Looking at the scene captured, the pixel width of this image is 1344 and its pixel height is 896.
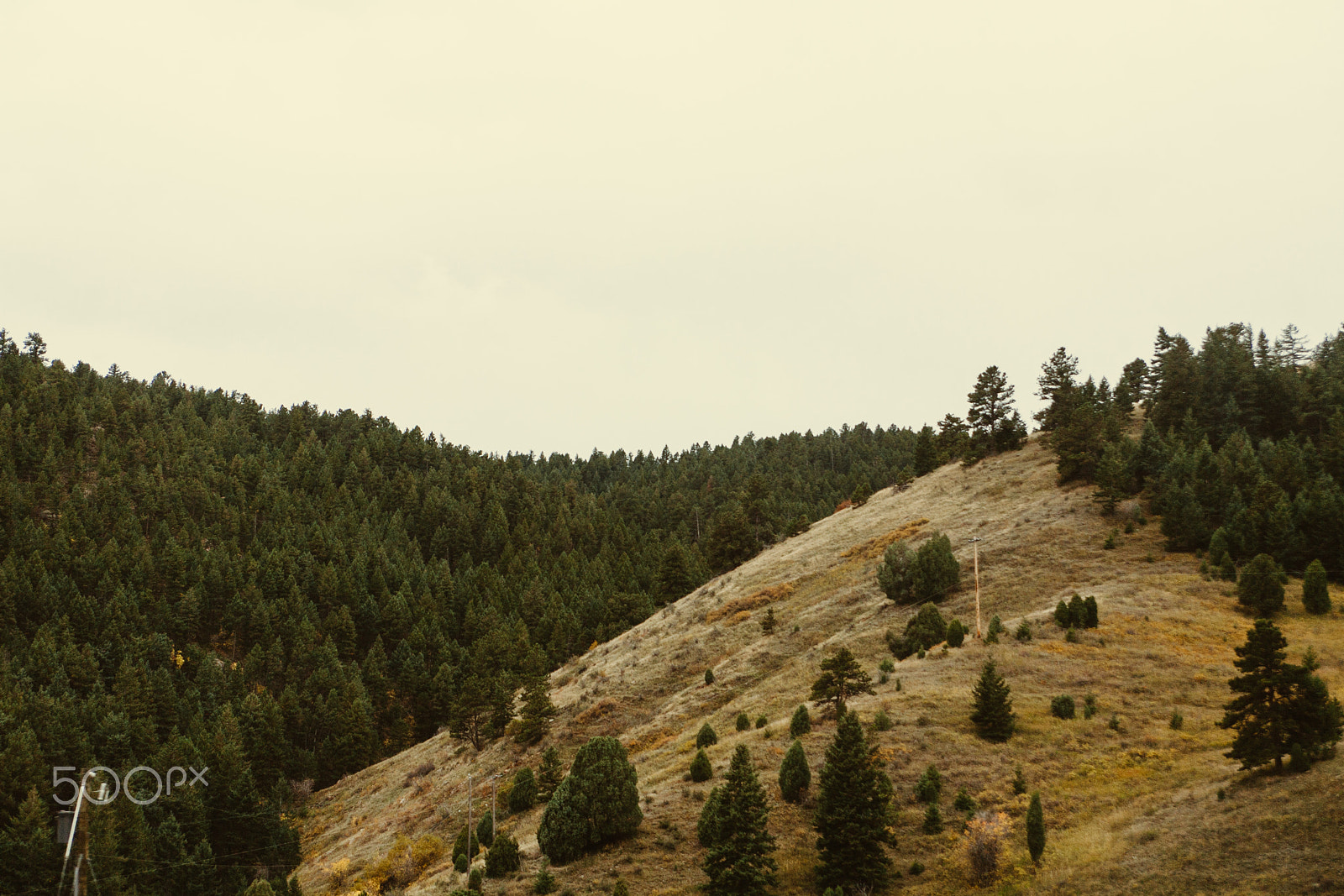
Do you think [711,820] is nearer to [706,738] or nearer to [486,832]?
[706,738]

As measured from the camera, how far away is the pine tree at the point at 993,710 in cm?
4091

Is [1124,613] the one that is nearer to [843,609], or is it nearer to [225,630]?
[843,609]

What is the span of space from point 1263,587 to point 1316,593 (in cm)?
315

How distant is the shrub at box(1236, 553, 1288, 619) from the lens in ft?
180

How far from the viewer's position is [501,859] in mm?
38594

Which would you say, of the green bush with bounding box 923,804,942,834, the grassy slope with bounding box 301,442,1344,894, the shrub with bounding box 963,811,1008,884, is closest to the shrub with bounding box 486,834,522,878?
the grassy slope with bounding box 301,442,1344,894

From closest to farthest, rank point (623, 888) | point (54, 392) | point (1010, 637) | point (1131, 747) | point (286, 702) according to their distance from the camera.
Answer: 1. point (623, 888)
2. point (1131, 747)
3. point (1010, 637)
4. point (286, 702)
5. point (54, 392)

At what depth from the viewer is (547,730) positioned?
6819 centimetres

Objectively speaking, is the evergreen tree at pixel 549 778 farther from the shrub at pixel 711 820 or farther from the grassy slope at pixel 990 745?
the shrub at pixel 711 820

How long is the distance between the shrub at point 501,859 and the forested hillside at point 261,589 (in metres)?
35.9

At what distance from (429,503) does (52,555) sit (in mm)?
64334

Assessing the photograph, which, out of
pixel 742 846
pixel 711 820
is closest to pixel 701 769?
pixel 711 820

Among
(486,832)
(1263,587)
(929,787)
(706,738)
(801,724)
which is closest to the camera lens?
(929,787)

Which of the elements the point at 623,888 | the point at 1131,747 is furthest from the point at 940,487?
the point at 623,888
